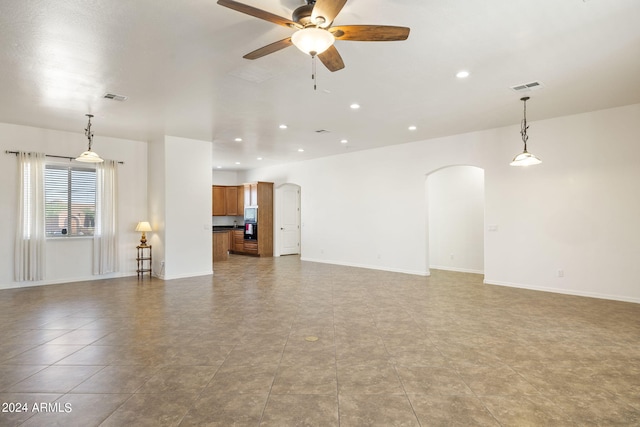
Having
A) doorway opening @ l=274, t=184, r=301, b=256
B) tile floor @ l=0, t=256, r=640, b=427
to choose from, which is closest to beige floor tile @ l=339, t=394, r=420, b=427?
tile floor @ l=0, t=256, r=640, b=427

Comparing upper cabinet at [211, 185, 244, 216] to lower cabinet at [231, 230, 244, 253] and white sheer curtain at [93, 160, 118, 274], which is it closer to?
lower cabinet at [231, 230, 244, 253]

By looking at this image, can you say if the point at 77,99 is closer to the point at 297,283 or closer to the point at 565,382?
the point at 297,283

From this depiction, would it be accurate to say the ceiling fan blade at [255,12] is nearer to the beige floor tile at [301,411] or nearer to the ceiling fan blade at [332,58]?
the ceiling fan blade at [332,58]

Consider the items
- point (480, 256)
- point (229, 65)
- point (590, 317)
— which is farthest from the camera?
point (480, 256)

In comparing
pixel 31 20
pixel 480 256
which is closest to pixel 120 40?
pixel 31 20

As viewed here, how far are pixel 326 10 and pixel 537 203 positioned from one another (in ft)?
18.6

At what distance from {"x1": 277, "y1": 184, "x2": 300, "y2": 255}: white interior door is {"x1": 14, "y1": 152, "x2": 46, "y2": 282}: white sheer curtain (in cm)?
646

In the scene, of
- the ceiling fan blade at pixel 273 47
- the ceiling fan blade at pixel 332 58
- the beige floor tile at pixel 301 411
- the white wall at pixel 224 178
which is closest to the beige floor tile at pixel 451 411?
the beige floor tile at pixel 301 411

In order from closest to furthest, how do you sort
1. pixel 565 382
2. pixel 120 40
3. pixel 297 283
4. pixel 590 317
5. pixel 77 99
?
1. pixel 565 382
2. pixel 120 40
3. pixel 590 317
4. pixel 77 99
5. pixel 297 283

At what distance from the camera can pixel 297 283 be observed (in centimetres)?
683

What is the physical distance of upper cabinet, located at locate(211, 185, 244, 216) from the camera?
12.3 meters

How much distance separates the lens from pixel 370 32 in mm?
2469

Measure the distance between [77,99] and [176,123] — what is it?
161 centimetres

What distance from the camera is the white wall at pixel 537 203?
5410mm
